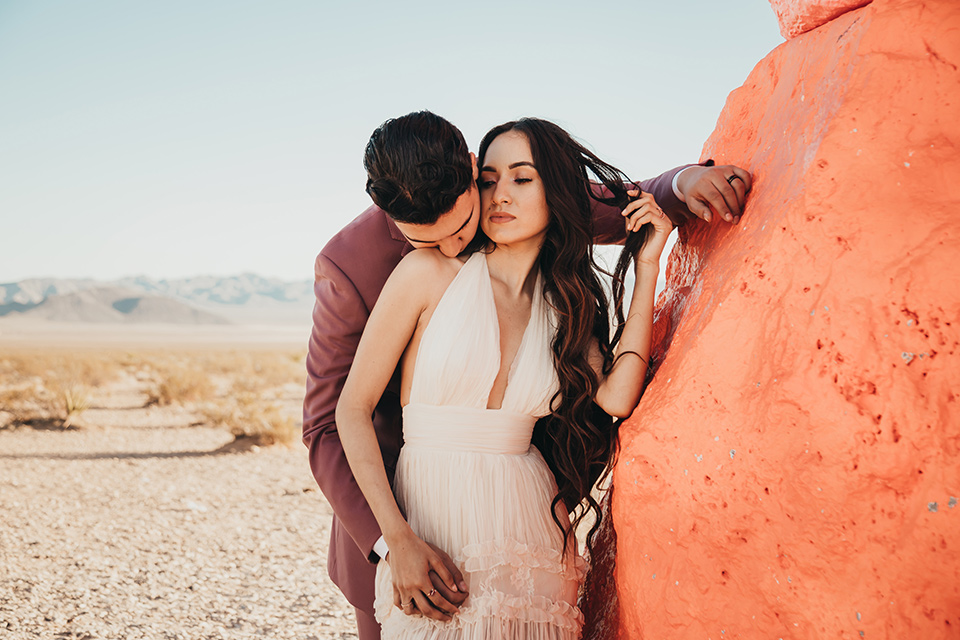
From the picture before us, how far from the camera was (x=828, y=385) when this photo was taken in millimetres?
Result: 1492

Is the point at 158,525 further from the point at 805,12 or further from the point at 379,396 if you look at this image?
the point at 805,12

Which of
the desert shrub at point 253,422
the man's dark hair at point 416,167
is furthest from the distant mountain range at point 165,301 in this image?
the man's dark hair at point 416,167

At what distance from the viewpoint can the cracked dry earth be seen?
485 centimetres

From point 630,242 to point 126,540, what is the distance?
6.43 m

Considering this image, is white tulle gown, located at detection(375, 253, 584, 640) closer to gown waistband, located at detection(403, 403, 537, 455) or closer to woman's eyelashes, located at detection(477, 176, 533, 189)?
gown waistband, located at detection(403, 403, 537, 455)

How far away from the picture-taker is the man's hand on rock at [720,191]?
1.90 metres

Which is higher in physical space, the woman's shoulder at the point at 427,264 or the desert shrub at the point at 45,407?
the woman's shoulder at the point at 427,264

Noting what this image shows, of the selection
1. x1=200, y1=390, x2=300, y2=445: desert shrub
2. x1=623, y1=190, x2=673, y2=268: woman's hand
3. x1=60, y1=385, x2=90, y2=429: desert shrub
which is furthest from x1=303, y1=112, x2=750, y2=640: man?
x1=60, y1=385, x2=90, y2=429: desert shrub

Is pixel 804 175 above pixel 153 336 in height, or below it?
above

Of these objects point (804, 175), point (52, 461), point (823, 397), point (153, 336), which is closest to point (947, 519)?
point (823, 397)

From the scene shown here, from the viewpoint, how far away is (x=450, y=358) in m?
2.11

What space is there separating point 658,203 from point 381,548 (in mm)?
1503

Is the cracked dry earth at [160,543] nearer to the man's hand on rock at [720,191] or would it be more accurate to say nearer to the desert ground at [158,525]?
the desert ground at [158,525]

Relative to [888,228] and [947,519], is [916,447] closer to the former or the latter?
[947,519]
